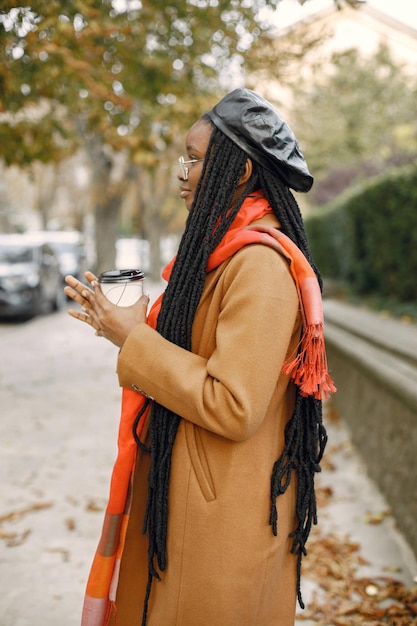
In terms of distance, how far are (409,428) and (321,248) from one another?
484 inches

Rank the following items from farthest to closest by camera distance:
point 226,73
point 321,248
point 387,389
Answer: point 321,248 → point 226,73 → point 387,389

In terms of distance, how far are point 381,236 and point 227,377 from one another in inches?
316

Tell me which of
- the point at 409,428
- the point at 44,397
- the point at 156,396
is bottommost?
the point at 44,397

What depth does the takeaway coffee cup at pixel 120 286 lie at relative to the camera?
1.79m

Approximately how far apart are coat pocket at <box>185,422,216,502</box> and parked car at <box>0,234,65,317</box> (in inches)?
498

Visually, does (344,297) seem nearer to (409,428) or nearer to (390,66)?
(409,428)

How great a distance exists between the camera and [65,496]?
4.79 m

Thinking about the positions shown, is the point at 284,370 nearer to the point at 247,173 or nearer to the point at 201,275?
the point at 201,275

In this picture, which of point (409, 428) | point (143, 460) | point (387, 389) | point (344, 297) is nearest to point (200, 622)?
point (143, 460)

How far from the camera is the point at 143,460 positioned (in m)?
1.92

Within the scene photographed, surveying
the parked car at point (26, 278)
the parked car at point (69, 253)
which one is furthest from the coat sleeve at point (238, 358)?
the parked car at point (69, 253)

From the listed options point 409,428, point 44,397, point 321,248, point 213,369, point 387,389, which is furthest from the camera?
point 321,248

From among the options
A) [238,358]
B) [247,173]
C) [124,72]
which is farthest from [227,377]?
[124,72]

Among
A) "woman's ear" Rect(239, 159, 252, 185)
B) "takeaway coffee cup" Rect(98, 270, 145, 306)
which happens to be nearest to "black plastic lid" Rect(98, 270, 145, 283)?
"takeaway coffee cup" Rect(98, 270, 145, 306)
